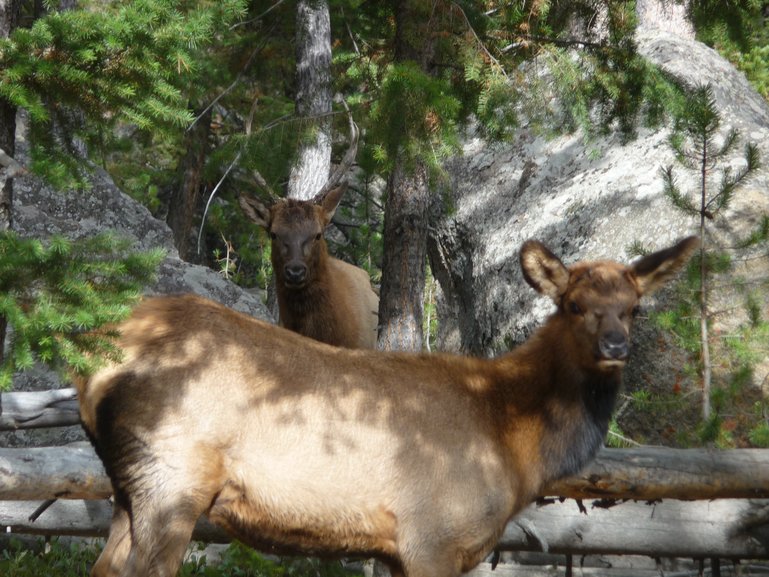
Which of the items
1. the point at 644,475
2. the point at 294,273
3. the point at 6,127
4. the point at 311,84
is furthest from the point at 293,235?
the point at 644,475

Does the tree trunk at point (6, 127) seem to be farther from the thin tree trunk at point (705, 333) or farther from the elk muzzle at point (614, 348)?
the thin tree trunk at point (705, 333)

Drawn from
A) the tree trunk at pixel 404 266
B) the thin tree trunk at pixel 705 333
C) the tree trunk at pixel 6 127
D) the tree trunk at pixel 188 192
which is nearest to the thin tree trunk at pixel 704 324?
the thin tree trunk at pixel 705 333

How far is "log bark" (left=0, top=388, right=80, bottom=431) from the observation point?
28.8 feet

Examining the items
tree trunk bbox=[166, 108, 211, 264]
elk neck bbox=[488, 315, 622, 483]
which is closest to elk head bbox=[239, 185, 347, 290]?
elk neck bbox=[488, 315, 622, 483]

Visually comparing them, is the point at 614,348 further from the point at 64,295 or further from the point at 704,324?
the point at 64,295

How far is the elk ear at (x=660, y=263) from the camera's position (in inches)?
282

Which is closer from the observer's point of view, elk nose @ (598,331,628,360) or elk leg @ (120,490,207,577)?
elk leg @ (120,490,207,577)

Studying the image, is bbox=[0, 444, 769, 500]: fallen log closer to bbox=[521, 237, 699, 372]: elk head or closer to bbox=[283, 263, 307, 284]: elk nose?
bbox=[521, 237, 699, 372]: elk head

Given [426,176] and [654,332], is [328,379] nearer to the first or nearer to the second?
[426,176]

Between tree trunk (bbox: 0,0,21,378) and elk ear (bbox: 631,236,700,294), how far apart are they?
4.51 meters

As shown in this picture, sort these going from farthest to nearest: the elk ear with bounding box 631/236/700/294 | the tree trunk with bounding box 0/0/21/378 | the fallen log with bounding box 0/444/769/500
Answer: the fallen log with bounding box 0/444/769/500 < the elk ear with bounding box 631/236/700/294 < the tree trunk with bounding box 0/0/21/378

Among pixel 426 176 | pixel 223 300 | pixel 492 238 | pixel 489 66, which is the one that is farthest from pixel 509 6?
pixel 223 300

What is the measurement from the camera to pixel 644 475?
24.8ft

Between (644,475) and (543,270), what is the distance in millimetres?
1829
